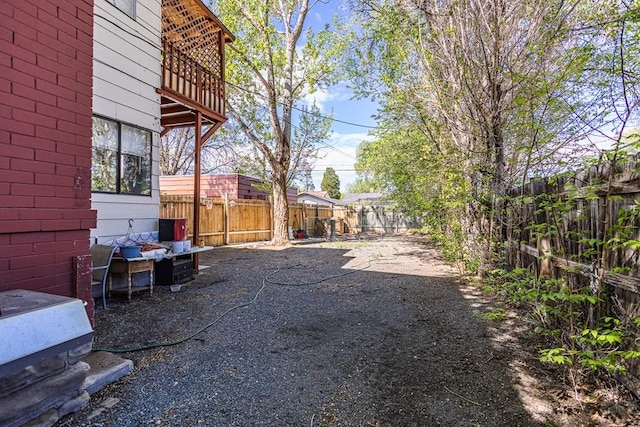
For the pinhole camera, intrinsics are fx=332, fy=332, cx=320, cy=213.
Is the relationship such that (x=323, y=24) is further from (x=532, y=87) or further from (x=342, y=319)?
(x=342, y=319)

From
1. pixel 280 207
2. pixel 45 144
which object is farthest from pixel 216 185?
pixel 45 144

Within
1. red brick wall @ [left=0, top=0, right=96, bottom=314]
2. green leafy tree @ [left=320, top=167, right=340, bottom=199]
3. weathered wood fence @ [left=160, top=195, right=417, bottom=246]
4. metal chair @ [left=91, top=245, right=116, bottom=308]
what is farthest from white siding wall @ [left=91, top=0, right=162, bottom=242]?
green leafy tree @ [left=320, top=167, right=340, bottom=199]

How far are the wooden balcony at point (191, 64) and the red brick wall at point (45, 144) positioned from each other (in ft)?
12.2

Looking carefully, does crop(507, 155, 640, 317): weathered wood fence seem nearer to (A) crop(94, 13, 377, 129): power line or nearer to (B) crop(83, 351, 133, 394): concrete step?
(B) crop(83, 351, 133, 394): concrete step

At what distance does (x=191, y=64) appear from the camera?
23.5 ft

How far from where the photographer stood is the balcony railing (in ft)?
21.4

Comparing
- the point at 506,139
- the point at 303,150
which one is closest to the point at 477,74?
the point at 506,139

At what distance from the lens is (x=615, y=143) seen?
7.71 feet

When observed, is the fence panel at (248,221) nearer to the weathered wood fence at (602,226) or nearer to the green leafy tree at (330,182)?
the weathered wood fence at (602,226)

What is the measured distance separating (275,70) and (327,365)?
1246 centimetres

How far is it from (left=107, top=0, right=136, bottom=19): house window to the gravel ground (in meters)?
4.79

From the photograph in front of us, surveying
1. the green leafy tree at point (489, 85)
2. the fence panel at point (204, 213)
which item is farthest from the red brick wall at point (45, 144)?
the fence panel at point (204, 213)

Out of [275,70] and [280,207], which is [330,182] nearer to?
[275,70]

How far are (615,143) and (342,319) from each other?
10.4 feet
